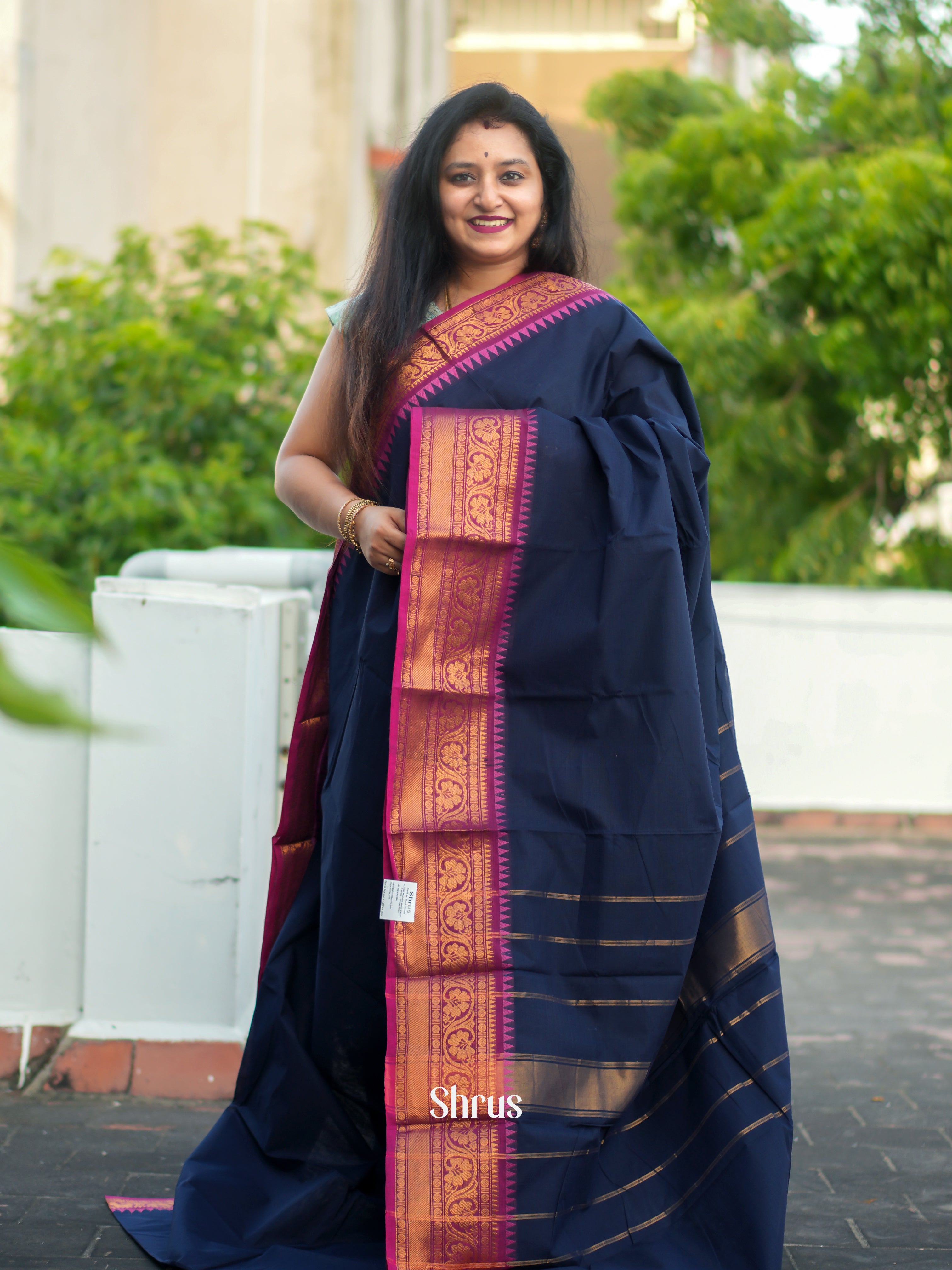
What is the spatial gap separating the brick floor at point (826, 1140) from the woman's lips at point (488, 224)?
1636 mm

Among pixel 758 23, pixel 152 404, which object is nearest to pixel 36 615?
pixel 152 404

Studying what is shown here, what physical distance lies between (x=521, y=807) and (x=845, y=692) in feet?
13.4

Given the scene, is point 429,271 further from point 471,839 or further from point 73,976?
point 73,976

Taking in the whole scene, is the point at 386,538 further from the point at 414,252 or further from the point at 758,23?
the point at 758,23

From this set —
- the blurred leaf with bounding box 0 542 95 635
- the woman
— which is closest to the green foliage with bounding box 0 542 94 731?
the blurred leaf with bounding box 0 542 95 635

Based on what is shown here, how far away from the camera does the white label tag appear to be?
179 cm

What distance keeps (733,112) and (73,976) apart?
4954mm

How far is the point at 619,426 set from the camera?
1.91m

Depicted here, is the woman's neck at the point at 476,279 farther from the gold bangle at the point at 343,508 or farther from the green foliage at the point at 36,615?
the green foliage at the point at 36,615

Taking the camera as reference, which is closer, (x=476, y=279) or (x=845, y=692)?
(x=476, y=279)

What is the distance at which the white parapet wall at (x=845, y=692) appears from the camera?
560 cm

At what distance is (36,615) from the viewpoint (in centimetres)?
43

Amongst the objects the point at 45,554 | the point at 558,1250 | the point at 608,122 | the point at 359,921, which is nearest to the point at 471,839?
the point at 359,921

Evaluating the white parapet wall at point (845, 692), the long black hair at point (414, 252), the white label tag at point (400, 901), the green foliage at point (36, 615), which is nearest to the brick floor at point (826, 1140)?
the white label tag at point (400, 901)
